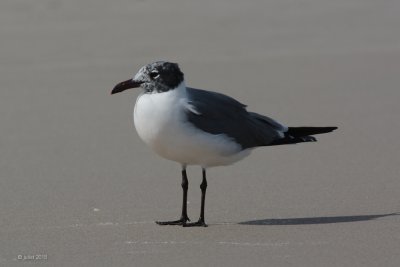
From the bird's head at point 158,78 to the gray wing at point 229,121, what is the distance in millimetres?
152

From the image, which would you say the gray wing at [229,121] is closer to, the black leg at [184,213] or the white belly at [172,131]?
the white belly at [172,131]

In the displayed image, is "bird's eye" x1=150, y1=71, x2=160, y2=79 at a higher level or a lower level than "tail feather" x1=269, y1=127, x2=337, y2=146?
higher

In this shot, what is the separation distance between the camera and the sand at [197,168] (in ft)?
20.6

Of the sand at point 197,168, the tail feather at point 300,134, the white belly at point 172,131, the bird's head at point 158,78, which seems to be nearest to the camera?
the sand at point 197,168

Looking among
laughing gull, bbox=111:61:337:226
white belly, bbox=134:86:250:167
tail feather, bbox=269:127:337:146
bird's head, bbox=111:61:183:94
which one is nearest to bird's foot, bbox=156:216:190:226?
laughing gull, bbox=111:61:337:226

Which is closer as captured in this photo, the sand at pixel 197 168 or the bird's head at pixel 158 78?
the sand at pixel 197 168

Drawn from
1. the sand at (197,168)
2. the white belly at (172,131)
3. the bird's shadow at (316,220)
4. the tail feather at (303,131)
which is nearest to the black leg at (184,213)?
the sand at (197,168)

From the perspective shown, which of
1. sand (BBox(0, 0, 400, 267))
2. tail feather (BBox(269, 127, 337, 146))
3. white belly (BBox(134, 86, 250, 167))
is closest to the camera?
sand (BBox(0, 0, 400, 267))

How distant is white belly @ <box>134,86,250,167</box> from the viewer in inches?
261

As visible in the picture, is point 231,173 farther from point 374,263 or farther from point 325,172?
point 374,263

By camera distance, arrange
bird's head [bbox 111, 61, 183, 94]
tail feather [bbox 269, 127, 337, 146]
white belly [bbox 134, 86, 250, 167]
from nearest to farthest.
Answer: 1. white belly [bbox 134, 86, 250, 167]
2. bird's head [bbox 111, 61, 183, 94]
3. tail feather [bbox 269, 127, 337, 146]

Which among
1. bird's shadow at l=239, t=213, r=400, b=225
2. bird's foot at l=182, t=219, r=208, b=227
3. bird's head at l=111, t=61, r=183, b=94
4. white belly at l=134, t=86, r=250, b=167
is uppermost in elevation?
bird's head at l=111, t=61, r=183, b=94

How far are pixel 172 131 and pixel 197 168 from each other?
1.63 meters

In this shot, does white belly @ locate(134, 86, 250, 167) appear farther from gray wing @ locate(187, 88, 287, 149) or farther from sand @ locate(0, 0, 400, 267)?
sand @ locate(0, 0, 400, 267)
